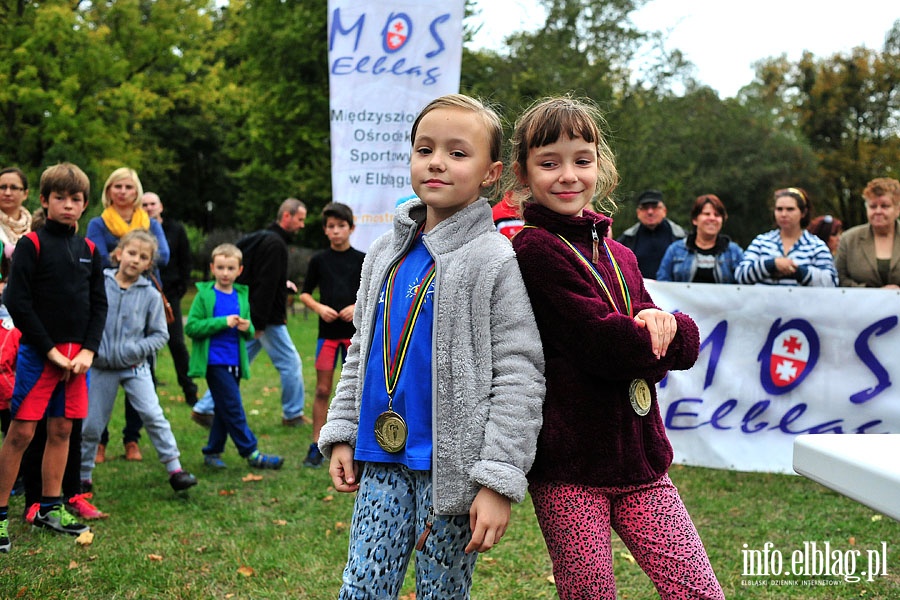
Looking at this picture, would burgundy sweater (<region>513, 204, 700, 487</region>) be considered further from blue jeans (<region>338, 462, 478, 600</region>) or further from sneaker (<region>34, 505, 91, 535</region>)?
sneaker (<region>34, 505, 91, 535</region>)

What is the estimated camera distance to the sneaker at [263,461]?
6.84m

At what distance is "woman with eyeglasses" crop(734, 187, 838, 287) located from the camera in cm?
661

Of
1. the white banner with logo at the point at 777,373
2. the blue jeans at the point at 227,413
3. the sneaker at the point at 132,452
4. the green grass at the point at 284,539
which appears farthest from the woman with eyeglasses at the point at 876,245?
the sneaker at the point at 132,452

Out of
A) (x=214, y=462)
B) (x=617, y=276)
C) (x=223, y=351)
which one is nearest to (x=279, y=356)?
(x=223, y=351)

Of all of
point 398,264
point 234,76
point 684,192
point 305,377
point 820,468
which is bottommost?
point 305,377

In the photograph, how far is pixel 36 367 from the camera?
4832 mm

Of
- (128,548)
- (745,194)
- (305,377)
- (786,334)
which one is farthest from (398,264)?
(745,194)

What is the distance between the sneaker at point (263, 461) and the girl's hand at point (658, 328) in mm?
4952

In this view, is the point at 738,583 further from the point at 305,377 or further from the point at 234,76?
the point at 234,76

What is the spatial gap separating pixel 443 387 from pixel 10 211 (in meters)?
4.46

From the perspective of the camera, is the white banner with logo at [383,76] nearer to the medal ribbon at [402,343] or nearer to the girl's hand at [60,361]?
the girl's hand at [60,361]

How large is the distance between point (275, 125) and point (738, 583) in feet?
87.8

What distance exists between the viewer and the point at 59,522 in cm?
500

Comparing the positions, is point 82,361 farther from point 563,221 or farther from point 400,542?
point 563,221
